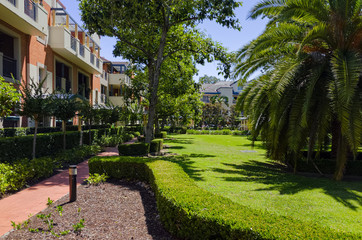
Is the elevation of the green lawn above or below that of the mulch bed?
below

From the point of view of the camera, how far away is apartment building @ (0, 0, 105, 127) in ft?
42.0

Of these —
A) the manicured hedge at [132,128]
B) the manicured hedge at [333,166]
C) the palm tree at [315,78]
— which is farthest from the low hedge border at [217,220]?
the manicured hedge at [132,128]

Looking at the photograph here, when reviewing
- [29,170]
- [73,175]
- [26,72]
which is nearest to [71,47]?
[26,72]

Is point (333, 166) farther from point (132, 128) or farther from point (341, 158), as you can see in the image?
point (132, 128)

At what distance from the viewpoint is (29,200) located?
19.8 ft

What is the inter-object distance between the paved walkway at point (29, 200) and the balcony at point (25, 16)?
8.30 m

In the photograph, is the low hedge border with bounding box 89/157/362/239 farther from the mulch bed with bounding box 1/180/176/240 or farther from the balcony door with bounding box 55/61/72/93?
the balcony door with bounding box 55/61/72/93

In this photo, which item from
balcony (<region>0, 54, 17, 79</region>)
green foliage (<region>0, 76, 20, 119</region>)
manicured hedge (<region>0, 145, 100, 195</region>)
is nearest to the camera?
manicured hedge (<region>0, 145, 100, 195</region>)

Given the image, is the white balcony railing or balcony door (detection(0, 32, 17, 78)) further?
the white balcony railing

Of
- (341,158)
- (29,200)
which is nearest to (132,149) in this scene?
(29,200)

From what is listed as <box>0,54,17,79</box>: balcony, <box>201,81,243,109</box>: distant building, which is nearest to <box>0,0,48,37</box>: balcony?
<box>0,54,17,79</box>: balcony

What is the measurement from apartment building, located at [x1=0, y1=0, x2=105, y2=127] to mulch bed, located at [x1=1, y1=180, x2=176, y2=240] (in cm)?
619

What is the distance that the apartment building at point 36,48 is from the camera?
12.8m

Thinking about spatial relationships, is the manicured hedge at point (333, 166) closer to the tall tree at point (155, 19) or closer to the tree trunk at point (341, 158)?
the tree trunk at point (341, 158)
